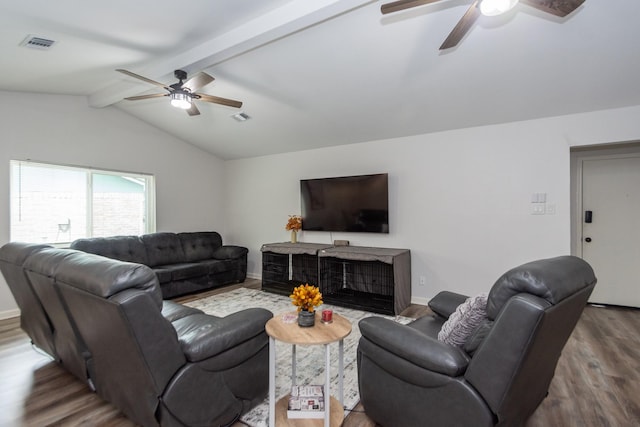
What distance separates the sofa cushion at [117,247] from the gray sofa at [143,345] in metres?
2.12

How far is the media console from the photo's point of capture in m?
3.91

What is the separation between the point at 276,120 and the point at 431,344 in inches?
146

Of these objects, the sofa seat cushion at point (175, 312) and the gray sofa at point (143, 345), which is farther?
the sofa seat cushion at point (175, 312)

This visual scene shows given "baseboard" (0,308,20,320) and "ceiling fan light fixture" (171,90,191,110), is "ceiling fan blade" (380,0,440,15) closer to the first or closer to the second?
"ceiling fan light fixture" (171,90,191,110)

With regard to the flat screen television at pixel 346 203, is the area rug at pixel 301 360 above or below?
below

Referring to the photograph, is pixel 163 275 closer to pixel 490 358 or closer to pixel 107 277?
pixel 107 277

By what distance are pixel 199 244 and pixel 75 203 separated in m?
1.85

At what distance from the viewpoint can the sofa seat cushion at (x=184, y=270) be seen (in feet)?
14.4

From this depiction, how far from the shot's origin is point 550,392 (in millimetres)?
2207

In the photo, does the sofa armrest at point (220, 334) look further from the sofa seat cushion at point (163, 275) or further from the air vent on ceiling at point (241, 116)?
the air vent on ceiling at point (241, 116)

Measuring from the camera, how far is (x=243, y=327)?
6.08 ft

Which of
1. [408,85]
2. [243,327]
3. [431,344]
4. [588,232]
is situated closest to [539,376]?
[431,344]

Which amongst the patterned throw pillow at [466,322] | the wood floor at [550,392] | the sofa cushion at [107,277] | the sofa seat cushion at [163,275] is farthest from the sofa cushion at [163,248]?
the patterned throw pillow at [466,322]

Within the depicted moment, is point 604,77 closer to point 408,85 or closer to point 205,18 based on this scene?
point 408,85
